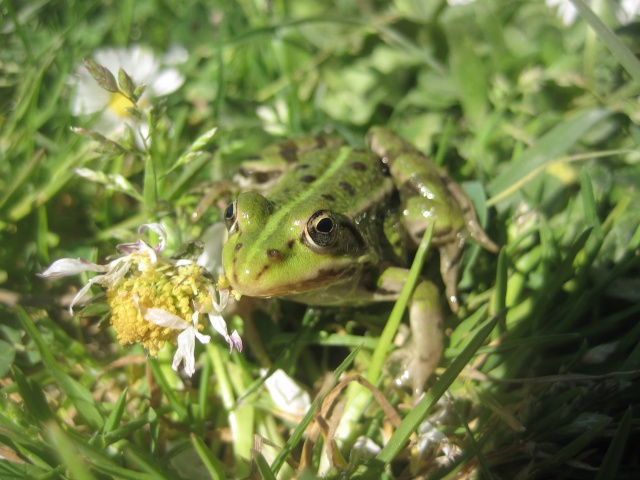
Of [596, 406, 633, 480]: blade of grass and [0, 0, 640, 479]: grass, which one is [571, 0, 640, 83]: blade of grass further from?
[596, 406, 633, 480]: blade of grass

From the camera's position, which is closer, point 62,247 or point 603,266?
point 603,266

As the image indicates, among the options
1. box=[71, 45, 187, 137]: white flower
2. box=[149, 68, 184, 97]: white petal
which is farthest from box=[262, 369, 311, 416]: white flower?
box=[149, 68, 184, 97]: white petal

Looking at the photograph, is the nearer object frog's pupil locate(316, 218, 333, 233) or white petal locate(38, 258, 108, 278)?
white petal locate(38, 258, 108, 278)

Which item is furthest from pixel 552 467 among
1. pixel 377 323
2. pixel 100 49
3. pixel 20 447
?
pixel 100 49

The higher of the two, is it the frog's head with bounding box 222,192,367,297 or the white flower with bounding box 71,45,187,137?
the white flower with bounding box 71,45,187,137

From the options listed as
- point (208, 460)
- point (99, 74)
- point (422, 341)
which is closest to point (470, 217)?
point (422, 341)

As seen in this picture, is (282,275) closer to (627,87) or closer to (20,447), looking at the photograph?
(20,447)
